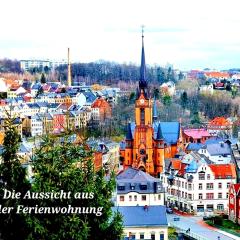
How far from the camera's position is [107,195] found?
12.7 metres

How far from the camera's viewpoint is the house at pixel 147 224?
2430 centimetres

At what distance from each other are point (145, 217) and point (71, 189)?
12.9 metres

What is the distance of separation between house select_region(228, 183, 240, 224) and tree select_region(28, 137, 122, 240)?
18354 mm

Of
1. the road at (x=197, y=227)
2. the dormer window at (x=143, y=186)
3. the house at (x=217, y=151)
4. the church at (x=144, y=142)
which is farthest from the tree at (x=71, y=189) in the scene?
the church at (x=144, y=142)

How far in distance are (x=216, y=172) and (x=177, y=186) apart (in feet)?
7.53

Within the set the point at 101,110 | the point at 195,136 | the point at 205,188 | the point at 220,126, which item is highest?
the point at 205,188

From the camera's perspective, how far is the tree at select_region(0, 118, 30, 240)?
1201 cm

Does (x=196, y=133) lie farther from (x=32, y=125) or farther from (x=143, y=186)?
(x=143, y=186)

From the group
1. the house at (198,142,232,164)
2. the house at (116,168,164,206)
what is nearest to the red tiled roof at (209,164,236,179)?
the house at (198,142,232,164)

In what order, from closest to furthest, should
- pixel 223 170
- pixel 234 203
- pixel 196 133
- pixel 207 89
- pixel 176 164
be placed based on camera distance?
pixel 234 203
pixel 223 170
pixel 176 164
pixel 196 133
pixel 207 89

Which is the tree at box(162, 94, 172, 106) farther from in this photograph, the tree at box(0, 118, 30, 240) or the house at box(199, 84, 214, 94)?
the tree at box(0, 118, 30, 240)

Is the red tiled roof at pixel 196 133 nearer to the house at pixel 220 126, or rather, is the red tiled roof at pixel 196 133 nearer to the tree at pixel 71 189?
the house at pixel 220 126

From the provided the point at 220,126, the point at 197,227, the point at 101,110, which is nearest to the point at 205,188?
the point at 197,227

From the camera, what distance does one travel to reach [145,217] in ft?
80.7
